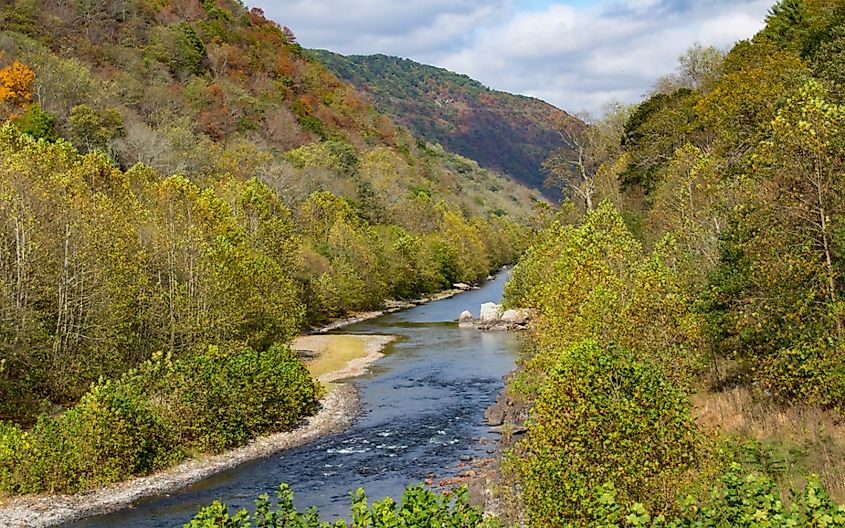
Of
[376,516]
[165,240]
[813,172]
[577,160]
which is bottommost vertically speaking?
[376,516]

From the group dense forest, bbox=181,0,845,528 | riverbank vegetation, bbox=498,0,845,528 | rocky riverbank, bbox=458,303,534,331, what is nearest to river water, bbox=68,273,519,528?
dense forest, bbox=181,0,845,528

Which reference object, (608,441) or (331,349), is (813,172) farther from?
Answer: (331,349)

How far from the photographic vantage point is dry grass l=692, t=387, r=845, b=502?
18.8 metres

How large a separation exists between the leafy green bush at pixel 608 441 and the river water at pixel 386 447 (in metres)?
12.9

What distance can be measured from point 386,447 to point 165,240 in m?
17.3

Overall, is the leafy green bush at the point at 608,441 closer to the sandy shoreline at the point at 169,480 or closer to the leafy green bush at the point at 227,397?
the sandy shoreline at the point at 169,480

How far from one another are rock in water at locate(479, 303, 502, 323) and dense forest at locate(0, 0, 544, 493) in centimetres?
1228

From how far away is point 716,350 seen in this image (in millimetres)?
28531

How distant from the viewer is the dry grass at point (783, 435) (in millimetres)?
18766

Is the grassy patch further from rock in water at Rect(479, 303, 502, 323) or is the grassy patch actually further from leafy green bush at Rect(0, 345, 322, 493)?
rock in water at Rect(479, 303, 502, 323)

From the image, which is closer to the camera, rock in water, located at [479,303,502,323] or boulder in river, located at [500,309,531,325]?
boulder in river, located at [500,309,531,325]

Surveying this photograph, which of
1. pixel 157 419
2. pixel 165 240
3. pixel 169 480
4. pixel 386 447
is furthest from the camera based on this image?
pixel 165 240

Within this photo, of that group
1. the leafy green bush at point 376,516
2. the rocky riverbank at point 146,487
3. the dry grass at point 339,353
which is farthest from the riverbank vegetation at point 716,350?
the dry grass at point 339,353

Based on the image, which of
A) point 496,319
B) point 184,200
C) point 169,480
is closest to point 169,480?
point 169,480
